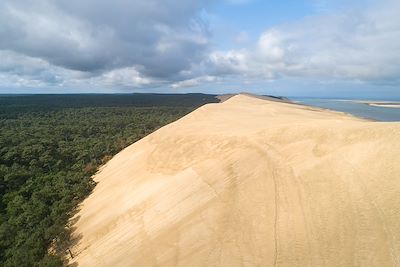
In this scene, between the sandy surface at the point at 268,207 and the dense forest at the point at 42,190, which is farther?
the dense forest at the point at 42,190

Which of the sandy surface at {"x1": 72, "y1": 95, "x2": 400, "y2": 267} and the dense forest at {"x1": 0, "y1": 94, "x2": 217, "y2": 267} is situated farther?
the dense forest at {"x1": 0, "y1": 94, "x2": 217, "y2": 267}

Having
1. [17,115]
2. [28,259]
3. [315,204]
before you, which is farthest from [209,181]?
[17,115]

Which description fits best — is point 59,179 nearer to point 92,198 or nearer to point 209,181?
point 92,198

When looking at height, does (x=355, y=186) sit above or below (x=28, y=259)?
above

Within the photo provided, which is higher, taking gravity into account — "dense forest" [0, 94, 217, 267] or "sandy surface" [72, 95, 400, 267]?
"sandy surface" [72, 95, 400, 267]

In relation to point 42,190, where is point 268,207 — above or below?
above

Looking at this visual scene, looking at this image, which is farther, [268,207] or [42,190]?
[42,190]

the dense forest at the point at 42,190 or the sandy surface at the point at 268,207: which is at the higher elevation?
the sandy surface at the point at 268,207

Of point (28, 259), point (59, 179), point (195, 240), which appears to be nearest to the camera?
point (195, 240)
